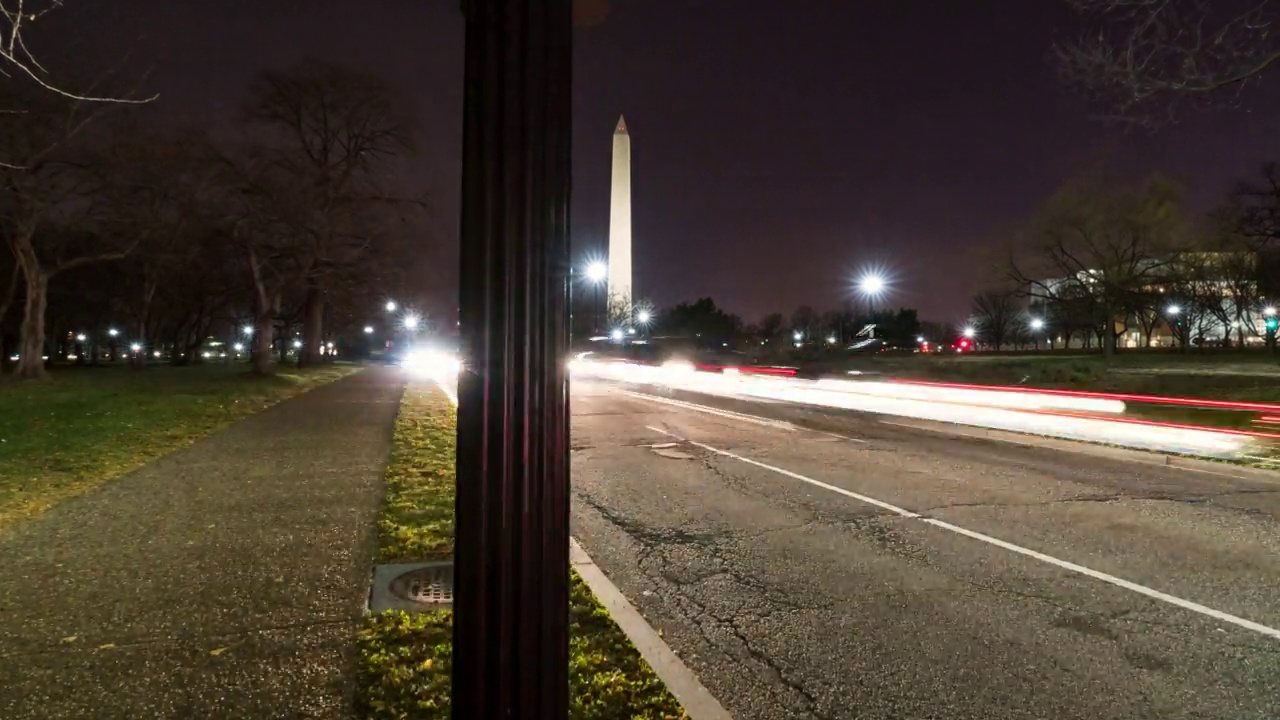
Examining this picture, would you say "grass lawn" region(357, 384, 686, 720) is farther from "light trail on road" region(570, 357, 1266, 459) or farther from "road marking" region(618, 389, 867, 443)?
"road marking" region(618, 389, 867, 443)

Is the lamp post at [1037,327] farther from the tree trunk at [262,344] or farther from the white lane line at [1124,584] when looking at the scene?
the white lane line at [1124,584]

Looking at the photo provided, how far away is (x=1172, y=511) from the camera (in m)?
8.56

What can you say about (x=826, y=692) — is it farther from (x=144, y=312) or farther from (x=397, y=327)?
(x=397, y=327)

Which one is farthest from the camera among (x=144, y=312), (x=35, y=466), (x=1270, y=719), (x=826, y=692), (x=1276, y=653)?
(x=144, y=312)

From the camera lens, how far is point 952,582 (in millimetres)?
6027

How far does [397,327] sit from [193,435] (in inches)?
2933

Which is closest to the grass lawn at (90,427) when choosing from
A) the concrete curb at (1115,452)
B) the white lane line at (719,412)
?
the white lane line at (719,412)

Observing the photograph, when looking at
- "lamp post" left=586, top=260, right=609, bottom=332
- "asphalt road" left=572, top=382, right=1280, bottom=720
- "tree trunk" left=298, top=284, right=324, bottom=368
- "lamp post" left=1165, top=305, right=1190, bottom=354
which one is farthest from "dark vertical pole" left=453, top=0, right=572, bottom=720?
"lamp post" left=1165, top=305, right=1190, bottom=354

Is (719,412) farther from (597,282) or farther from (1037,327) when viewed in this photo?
(1037,327)

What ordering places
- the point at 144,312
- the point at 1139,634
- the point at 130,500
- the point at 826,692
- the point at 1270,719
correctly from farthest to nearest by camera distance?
the point at 144,312 → the point at 130,500 → the point at 1139,634 → the point at 826,692 → the point at 1270,719

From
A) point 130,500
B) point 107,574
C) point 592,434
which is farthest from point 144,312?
point 107,574

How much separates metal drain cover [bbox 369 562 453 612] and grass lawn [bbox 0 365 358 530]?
390 centimetres

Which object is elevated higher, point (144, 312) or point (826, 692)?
point (144, 312)

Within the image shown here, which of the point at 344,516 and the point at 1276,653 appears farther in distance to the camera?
the point at 344,516
